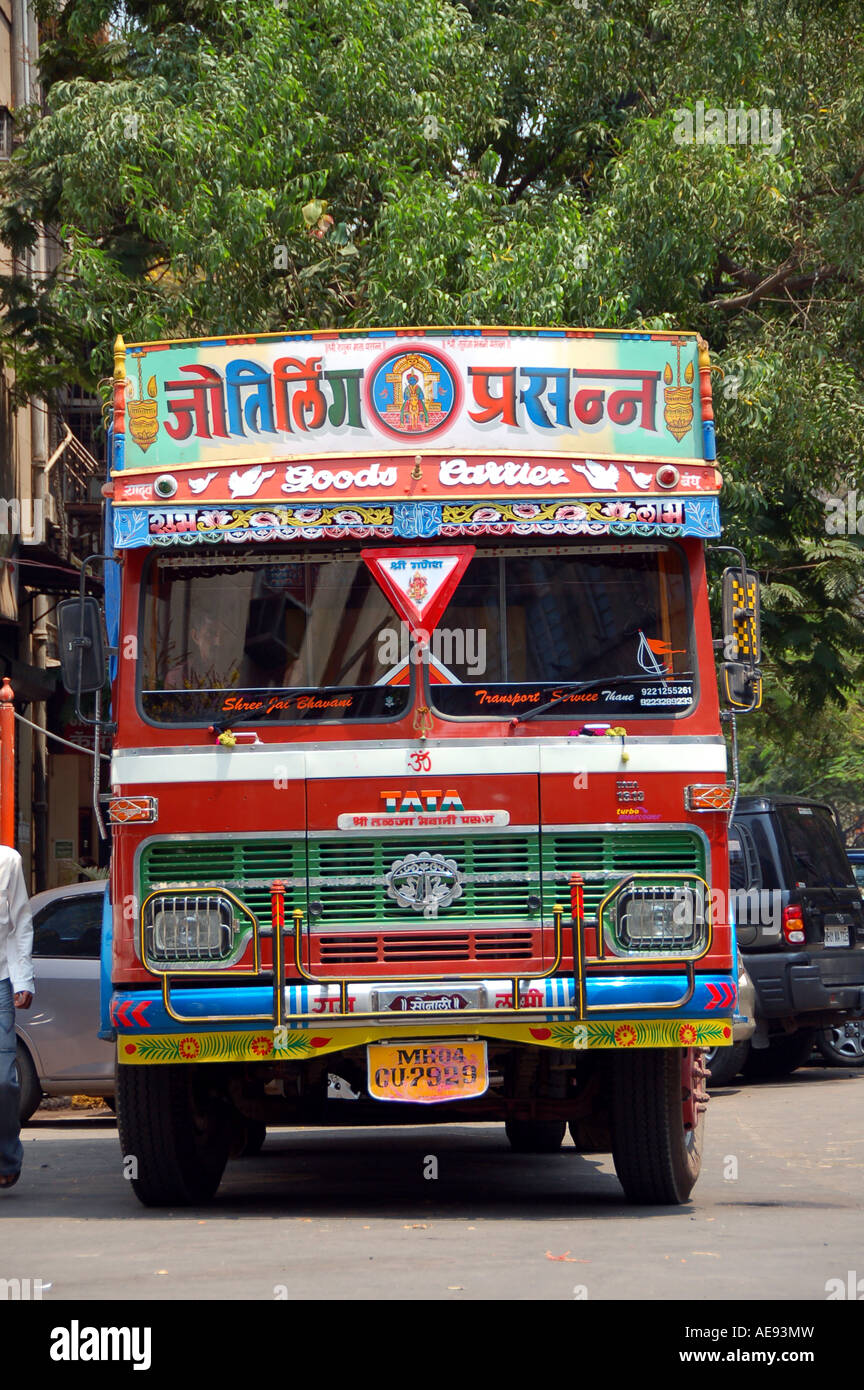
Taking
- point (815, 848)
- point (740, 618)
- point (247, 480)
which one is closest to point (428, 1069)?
point (740, 618)

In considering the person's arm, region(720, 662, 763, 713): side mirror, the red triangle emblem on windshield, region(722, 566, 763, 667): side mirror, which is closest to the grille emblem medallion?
the red triangle emblem on windshield

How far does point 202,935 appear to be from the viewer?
8.62 metres

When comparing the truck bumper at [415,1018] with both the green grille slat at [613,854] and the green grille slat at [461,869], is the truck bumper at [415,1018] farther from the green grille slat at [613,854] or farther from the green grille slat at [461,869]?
the green grille slat at [613,854]

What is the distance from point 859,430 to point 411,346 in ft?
30.1

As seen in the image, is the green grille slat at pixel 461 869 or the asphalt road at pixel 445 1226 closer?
the asphalt road at pixel 445 1226

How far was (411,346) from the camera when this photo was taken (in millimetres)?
9164

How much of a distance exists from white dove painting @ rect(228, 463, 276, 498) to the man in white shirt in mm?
2337

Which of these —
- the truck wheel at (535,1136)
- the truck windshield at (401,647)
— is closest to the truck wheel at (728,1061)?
the truck wheel at (535,1136)

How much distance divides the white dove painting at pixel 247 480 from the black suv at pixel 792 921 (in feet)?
26.7

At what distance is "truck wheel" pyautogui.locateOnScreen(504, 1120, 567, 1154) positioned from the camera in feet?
39.7

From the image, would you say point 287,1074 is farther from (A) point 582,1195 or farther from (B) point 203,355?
(B) point 203,355

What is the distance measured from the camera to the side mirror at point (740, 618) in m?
9.06

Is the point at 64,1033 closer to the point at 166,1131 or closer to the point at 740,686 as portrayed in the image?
the point at 166,1131
